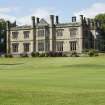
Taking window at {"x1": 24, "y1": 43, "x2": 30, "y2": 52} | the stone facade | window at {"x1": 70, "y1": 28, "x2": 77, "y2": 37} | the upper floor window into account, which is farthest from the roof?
window at {"x1": 70, "y1": 28, "x2": 77, "y2": 37}

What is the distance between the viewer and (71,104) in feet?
50.6

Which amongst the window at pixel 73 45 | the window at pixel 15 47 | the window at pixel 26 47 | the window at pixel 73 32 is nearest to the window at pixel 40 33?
the window at pixel 26 47

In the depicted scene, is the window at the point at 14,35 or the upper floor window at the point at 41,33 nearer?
the upper floor window at the point at 41,33

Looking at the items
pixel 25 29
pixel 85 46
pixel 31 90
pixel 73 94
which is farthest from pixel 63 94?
pixel 25 29

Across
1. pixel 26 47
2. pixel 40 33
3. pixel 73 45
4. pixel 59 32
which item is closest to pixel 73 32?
pixel 73 45

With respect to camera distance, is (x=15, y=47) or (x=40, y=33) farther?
(x=15, y=47)

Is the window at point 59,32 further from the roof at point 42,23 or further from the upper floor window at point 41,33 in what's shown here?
the upper floor window at point 41,33

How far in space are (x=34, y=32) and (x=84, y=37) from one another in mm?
13613

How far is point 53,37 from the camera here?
107m

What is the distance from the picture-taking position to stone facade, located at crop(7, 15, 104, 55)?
104 meters

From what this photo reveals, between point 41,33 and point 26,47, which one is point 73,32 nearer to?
point 41,33

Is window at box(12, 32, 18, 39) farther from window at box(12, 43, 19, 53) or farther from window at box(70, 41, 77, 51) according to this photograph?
window at box(70, 41, 77, 51)

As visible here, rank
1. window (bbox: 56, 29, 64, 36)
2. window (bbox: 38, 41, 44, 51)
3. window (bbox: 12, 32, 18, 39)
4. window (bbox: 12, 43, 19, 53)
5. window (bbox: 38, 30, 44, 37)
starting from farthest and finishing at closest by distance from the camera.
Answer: window (bbox: 12, 32, 18, 39)
window (bbox: 12, 43, 19, 53)
window (bbox: 38, 30, 44, 37)
window (bbox: 38, 41, 44, 51)
window (bbox: 56, 29, 64, 36)

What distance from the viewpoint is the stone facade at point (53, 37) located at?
103812 millimetres
